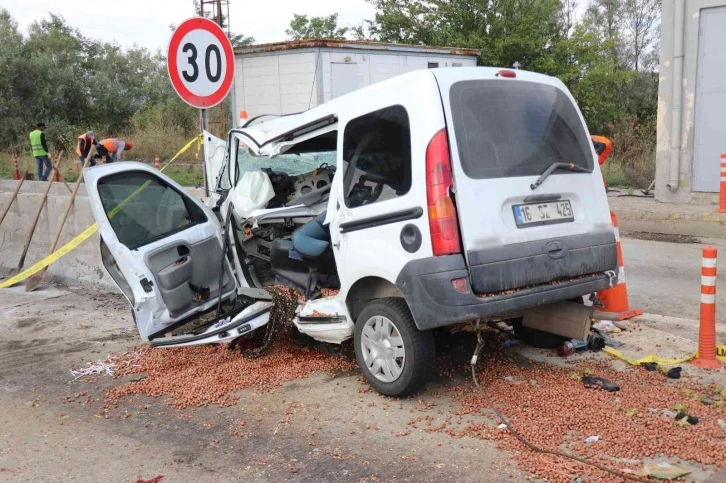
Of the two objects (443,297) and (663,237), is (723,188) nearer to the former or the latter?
(663,237)

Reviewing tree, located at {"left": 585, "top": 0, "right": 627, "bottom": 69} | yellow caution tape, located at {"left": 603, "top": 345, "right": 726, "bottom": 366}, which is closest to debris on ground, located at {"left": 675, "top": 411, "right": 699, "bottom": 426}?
yellow caution tape, located at {"left": 603, "top": 345, "right": 726, "bottom": 366}

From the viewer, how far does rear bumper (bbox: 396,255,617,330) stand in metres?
3.93

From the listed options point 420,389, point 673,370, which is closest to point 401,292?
point 420,389

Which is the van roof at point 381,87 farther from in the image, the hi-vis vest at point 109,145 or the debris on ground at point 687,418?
the hi-vis vest at point 109,145

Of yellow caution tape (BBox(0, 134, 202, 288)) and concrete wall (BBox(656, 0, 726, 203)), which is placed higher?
concrete wall (BBox(656, 0, 726, 203))

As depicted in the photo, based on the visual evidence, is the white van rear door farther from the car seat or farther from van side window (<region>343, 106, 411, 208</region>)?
the car seat

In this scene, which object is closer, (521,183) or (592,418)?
(592,418)

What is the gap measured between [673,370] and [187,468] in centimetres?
322

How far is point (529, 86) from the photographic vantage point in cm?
443

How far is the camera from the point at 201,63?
6.66 m

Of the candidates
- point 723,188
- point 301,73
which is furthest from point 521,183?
point 301,73

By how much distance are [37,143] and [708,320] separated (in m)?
20.1

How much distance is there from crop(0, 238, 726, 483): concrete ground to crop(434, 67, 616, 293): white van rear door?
996 mm

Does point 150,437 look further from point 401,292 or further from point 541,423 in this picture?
point 541,423
